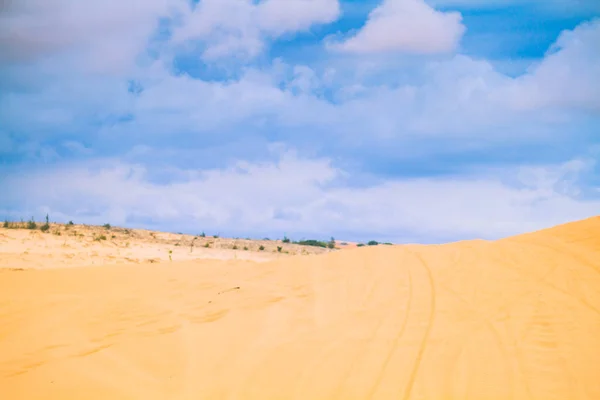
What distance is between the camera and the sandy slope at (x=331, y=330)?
621 cm

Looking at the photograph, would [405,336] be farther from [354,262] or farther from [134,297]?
[134,297]

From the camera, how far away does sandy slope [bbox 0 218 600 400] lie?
6211mm

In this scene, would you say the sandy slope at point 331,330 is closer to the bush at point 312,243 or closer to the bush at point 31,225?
the bush at point 31,225

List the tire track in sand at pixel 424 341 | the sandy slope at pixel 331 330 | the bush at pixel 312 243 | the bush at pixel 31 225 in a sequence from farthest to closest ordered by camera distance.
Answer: the bush at pixel 312 243 → the bush at pixel 31 225 → the sandy slope at pixel 331 330 → the tire track in sand at pixel 424 341

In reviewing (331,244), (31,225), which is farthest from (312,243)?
(31,225)

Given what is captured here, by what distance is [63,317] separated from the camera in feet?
26.7

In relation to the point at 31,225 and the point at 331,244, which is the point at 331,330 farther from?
the point at 331,244

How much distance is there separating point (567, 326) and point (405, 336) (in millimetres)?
2245

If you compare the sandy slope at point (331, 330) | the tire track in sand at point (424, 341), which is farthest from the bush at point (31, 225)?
the tire track in sand at point (424, 341)

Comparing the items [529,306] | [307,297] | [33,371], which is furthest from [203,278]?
[529,306]

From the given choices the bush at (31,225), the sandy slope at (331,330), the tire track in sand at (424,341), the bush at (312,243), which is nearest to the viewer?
the tire track in sand at (424,341)

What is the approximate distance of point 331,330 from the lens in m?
7.54

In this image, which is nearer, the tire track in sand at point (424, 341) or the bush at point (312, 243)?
the tire track in sand at point (424, 341)

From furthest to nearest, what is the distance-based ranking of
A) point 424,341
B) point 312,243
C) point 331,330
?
1. point 312,243
2. point 331,330
3. point 424,341
